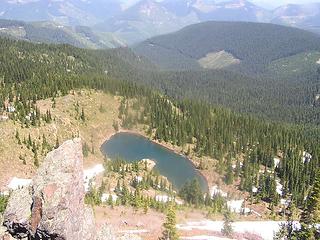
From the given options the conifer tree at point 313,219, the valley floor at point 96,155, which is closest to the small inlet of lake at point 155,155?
the valley floor at point 96,155

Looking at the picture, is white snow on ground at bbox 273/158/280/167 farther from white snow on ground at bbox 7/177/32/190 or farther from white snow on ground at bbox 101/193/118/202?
white snow on ground at bbox 7/177/32/190

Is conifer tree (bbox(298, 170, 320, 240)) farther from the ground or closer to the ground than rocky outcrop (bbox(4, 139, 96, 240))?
closer to the ground

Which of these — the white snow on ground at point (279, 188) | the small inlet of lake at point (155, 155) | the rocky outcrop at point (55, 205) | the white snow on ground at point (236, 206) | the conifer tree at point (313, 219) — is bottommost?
the white snow on ground at point (236, 206)

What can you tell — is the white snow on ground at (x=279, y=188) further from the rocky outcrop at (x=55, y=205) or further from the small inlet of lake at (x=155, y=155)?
the rocky outcrop at (x=55, y=205)

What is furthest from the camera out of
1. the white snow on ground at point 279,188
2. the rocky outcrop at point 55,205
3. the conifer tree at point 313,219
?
the white snow on ground at point 279,188

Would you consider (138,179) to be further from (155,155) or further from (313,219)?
(313,219)

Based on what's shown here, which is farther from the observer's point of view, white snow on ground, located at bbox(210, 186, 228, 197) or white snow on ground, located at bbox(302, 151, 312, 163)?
white snow on ground, located at bbox(302, 151, 312, 163)

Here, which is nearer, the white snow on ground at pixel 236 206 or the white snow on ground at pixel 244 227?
the white snow on ground at pixel 244 227

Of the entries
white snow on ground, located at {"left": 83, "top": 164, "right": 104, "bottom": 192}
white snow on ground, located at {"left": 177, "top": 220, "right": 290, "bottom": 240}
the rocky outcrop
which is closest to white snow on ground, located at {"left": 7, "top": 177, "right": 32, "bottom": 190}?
white snow on ground, located at {"left": 83, "top": 164, "right": 104, "bottom": 192}
